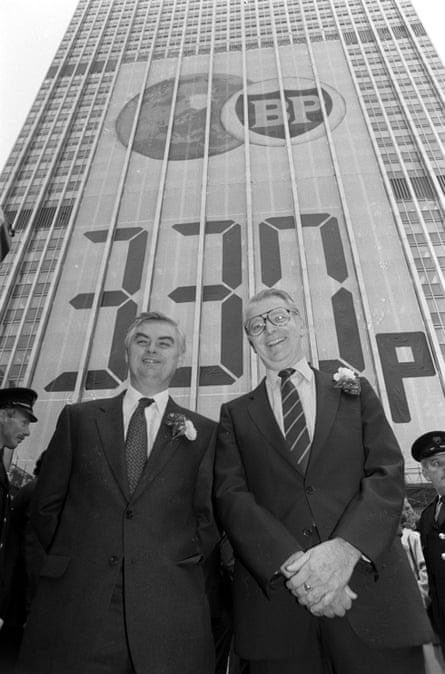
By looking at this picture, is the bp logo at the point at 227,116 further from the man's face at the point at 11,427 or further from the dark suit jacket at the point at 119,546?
the dark suit jacket at the point at 119,546

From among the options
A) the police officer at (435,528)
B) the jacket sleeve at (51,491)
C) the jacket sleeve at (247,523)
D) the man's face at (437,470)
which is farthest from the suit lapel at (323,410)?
the man's face at (437,470)

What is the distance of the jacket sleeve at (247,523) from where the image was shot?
1.74 metres

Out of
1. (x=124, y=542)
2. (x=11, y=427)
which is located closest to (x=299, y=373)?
(x=124, y=542)

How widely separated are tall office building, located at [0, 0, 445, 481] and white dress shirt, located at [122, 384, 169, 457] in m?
14.2

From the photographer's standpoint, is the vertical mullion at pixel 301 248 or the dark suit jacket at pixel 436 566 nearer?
the dark suit jacket at pixel 436 566

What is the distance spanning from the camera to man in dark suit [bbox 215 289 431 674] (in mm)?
1733

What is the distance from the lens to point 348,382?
7.70 feet

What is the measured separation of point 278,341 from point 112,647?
5.68 ft

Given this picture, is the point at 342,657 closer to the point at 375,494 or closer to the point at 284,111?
the point at 375,494

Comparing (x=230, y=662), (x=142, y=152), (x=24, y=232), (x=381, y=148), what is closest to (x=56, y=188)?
(x=24, y=232)

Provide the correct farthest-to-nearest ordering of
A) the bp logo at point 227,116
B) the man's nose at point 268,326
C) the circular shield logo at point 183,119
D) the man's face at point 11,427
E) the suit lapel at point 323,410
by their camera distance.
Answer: the circular shield logo at point 183,119
the bp logo at point 227,116
the man's face at point 11,427
the man's nose at point 268,326
the suit lapel at point 323,410

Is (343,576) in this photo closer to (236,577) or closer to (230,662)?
(236,577)

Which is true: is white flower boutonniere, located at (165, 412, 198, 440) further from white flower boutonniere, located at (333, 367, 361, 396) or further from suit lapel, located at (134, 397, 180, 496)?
white flower boutonniere, located at (333, 367, 361, 396)

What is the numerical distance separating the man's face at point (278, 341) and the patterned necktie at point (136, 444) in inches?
29.9
